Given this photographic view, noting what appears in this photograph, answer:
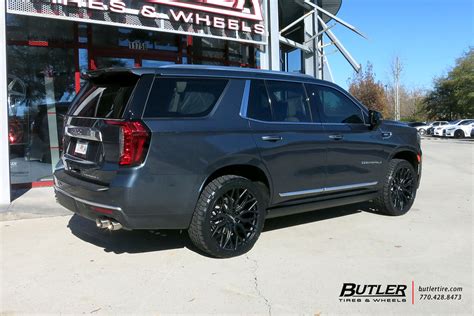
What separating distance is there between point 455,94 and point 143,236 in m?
52.5

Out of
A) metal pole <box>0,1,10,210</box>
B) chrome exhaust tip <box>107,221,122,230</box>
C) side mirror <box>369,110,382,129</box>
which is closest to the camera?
chrome exhaust tip <box>107,221,122,230</box>

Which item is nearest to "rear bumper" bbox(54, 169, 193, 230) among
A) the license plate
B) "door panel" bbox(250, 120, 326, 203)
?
the license plate

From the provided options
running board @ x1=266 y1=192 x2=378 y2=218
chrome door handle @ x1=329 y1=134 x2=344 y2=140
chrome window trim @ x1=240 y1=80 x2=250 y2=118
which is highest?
chrome window trim @ x1=240 y1=80 x2=250 y2=118

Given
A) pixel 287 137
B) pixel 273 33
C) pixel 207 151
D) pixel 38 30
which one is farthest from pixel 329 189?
pixel 38 30

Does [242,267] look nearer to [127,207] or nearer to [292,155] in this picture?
[127,207]


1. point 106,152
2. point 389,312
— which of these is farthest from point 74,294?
point 389,312

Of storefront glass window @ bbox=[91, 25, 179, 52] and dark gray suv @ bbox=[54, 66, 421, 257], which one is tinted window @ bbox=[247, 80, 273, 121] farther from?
storefront glass window @ bbox=[91, 25, 179, 52]

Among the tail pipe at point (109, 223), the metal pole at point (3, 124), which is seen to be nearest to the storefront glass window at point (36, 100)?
the metal pole at point (3, 124)

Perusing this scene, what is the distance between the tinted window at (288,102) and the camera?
5.12 m

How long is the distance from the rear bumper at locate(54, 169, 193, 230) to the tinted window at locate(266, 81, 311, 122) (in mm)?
1626

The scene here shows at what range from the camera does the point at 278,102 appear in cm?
518

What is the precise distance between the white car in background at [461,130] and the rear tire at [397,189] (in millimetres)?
34306

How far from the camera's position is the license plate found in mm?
4477

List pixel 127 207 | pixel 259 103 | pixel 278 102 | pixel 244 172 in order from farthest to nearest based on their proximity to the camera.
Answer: pixel 278 102 → pixel 259 103 → pixel 244 172 → pixel 127 207
